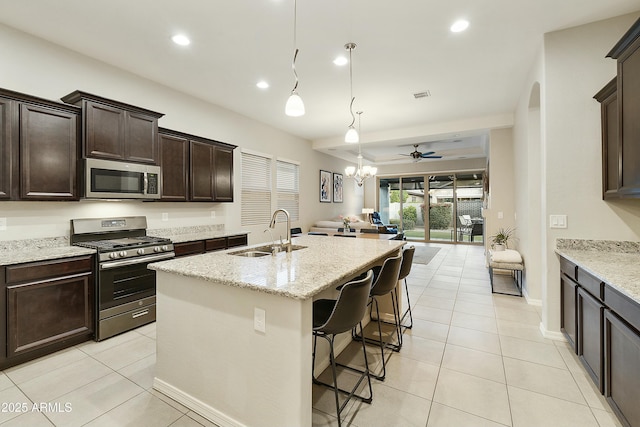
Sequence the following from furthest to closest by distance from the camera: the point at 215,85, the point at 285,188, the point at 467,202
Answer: the point at 467,202 < the point at 285,188 < the point at 215,85

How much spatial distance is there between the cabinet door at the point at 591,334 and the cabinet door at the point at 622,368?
0.09m

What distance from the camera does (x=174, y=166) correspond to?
153 inches

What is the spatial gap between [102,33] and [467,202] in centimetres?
975

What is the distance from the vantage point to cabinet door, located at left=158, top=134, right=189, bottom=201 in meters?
3.75

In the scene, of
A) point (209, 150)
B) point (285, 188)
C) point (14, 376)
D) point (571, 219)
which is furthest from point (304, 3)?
point (285, 188)

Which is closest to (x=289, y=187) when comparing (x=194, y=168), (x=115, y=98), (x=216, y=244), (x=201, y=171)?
(x=201, y=171)

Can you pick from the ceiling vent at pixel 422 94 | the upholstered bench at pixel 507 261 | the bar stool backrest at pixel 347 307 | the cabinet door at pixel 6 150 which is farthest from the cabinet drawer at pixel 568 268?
the cabinet door at pixel 6 150

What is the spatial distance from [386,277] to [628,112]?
81.0 inches

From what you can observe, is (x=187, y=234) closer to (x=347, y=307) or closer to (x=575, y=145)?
(x=347, y=307)

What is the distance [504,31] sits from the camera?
2.83 meters

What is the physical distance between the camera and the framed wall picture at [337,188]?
28.1 feet

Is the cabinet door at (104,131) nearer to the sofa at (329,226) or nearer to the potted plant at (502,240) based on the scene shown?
the sofa at (329,226)

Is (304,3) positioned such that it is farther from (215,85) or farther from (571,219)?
(571,219)

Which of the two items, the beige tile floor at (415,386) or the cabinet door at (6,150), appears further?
the cabinet door at (6,150)
